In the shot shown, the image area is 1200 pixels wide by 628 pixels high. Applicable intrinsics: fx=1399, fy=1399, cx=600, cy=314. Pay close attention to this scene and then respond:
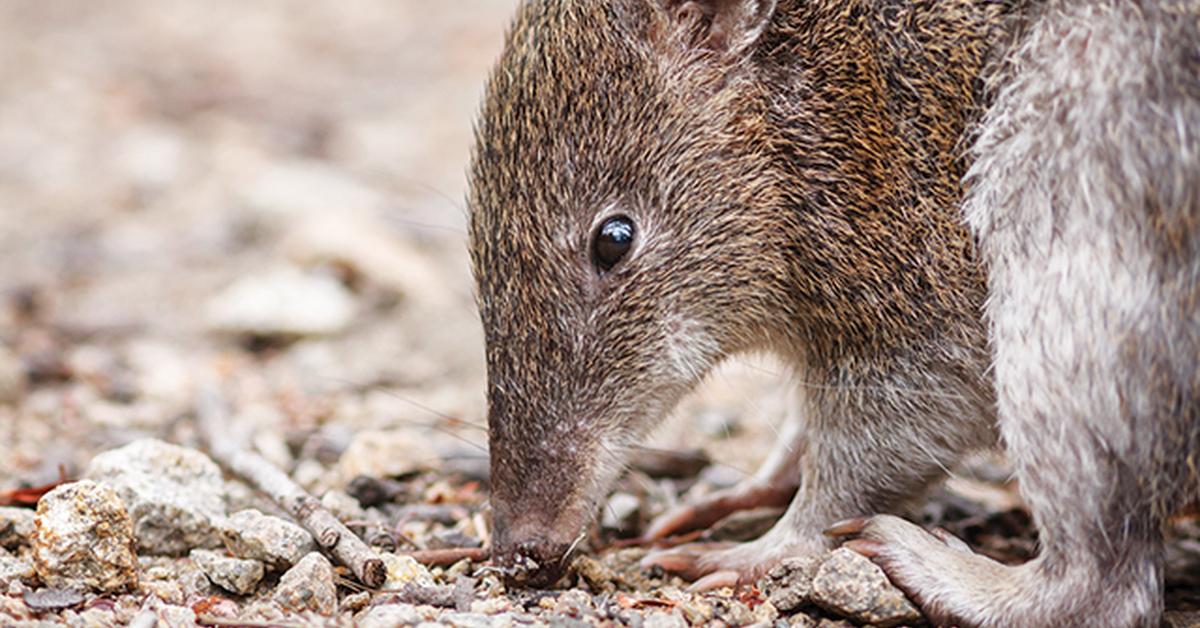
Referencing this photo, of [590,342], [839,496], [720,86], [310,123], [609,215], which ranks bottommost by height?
[839,496]

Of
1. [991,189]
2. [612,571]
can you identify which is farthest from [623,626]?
[991,189]

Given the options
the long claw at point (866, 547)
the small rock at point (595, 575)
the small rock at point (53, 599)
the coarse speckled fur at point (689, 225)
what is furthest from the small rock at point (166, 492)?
the long claw at point (866, 547)

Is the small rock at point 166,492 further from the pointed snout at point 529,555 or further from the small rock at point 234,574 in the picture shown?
the pointed snout at point 529,555

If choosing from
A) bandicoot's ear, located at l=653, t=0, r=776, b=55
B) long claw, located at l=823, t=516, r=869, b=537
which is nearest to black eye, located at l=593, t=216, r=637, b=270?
bandicoot's ear, located at l=653, t=0, r=776, b=55

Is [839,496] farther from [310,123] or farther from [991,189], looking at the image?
[310,123]

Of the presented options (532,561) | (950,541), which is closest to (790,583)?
(950,541)

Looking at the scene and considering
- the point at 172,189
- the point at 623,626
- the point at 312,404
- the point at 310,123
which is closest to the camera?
the point at 623,626

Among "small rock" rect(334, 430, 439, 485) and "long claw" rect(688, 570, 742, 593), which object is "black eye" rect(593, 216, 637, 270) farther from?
"small rock" rect(334, 430, 439, 485)
